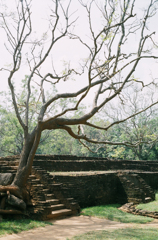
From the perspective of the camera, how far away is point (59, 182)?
31.4ft

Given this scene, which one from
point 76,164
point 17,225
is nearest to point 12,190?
point 17,225

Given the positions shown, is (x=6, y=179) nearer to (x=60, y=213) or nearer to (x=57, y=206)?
(x=57, y=206)

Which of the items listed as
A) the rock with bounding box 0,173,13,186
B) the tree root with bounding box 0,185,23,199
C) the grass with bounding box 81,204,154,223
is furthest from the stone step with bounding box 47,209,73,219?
the rock with bounding box 0,173,13,186

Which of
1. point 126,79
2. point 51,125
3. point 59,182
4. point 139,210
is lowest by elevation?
point 139,210

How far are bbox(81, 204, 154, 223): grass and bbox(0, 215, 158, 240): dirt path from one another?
339 millimetres

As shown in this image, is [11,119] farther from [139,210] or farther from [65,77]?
[139,210]

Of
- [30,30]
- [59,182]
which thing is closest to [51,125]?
[59,182]

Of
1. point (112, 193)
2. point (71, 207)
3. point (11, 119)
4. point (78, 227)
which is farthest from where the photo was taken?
point (11, 119)

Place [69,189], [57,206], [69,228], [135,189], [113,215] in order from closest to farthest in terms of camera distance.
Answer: [69,228], [57,206], [113,215], [69,189], [135,189]

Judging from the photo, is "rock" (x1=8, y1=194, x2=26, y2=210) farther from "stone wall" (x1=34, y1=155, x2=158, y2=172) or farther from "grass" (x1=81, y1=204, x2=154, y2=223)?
"stone wall" (x1=34, y1=155, x2=158, y2=172)

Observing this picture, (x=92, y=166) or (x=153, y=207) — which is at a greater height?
(x=92, y=166)

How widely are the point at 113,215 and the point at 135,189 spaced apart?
2826 mm

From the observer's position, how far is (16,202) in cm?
740

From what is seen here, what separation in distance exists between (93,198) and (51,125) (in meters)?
3.80
